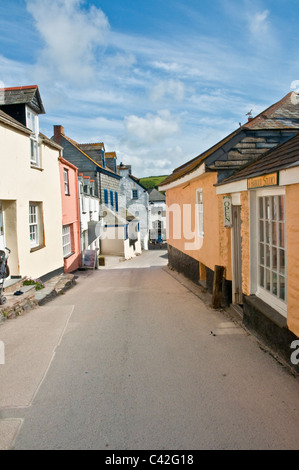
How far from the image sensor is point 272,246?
6.06m

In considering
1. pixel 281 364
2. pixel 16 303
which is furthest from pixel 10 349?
pixel 281 364

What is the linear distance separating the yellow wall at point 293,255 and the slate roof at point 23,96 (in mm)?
9336

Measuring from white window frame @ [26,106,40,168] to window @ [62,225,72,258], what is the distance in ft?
15.2

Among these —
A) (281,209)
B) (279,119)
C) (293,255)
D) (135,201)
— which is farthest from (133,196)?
(293,255)

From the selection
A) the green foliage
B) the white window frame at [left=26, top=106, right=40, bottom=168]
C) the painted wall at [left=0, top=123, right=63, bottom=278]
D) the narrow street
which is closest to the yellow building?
the narrow street

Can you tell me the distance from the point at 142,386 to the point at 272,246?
2962 mm

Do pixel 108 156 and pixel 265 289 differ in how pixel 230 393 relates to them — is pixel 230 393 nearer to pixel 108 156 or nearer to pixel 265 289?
pixel 265 289

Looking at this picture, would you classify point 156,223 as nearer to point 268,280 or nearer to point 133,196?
point 133,196

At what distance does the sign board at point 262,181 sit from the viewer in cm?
529

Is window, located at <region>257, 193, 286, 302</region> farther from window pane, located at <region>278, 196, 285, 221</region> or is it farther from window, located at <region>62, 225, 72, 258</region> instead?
window, located at <region>62, 225, 72, 258</region>

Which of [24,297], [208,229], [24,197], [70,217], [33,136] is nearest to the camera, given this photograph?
[24,297]

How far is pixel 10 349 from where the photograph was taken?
6289 millimetres

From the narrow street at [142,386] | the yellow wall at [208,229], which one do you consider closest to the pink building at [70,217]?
the yellow wall at [208,229]

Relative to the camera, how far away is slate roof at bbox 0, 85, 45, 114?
11562 millimetres
